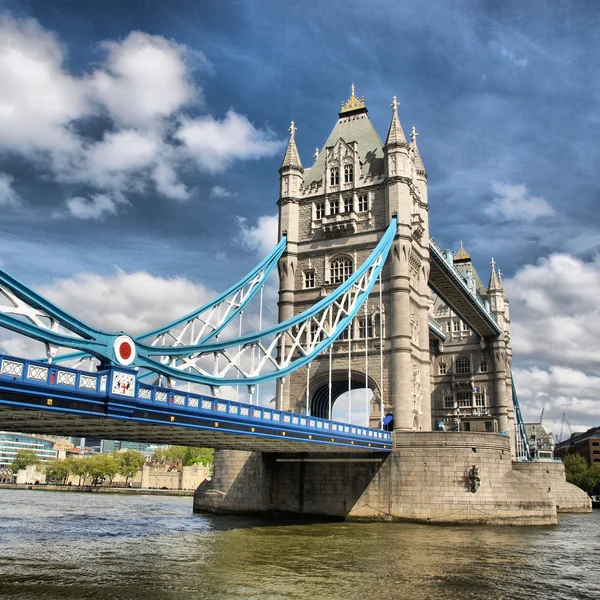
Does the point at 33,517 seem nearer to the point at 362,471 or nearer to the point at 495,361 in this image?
the point at 362,471

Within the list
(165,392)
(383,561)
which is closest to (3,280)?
(165,392)

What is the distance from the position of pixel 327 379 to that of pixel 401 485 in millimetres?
10257

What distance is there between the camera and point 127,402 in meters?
21.7

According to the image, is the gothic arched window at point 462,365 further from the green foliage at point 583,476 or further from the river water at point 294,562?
the river water at point 294,562

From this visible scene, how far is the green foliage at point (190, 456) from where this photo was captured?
124 metres

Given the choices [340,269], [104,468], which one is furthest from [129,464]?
[340,269]

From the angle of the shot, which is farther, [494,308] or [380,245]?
[494,308]

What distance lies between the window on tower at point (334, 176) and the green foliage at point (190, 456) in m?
79.0

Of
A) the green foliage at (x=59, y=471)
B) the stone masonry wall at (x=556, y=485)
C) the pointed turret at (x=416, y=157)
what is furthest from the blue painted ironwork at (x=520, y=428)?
the green foliage at (x=59, y=471)

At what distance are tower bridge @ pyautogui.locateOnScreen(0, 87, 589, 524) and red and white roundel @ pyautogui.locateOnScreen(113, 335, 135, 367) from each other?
6 centimetres

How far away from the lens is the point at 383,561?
23.3 metres

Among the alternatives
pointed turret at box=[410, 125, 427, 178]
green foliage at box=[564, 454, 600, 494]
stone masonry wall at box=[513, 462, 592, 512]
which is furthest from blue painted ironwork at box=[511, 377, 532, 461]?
pointed turret at box=[410, 125, 427, 178]

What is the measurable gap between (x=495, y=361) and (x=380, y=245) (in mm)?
37081

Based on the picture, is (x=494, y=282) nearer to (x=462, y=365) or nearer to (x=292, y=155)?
(x=462, y=365)
